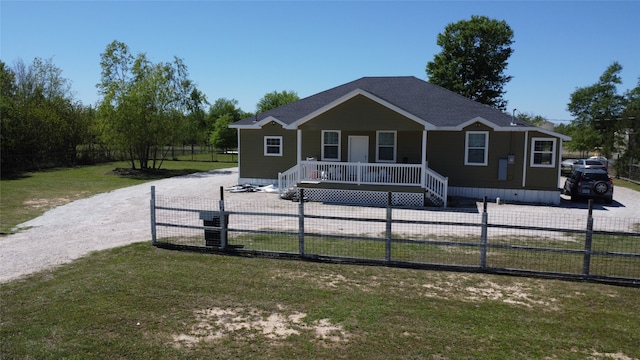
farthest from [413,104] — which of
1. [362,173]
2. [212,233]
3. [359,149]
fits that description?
[212,233]

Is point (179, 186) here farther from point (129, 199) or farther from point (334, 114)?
point (334, 114)

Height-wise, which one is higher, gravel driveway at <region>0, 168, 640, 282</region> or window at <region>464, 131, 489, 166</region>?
window at <region>464, 131, 489, 166</region>

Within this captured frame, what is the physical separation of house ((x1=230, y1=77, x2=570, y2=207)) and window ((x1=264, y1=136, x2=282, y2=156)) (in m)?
0.51

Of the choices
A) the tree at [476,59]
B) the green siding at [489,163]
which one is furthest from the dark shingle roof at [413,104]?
→ the tree at [476,59]

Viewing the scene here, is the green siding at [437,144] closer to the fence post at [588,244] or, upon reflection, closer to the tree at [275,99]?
the fence post at [588,244]

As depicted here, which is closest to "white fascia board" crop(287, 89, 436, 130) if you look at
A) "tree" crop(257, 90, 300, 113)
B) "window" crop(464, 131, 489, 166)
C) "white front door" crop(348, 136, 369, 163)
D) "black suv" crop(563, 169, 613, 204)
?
"window" crop(464, 131, 489, 166)

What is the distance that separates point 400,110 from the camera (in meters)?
17.2

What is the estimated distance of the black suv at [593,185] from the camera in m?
17.8

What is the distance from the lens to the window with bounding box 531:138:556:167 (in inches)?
715

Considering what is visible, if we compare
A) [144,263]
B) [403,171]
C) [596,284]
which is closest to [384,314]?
[596,284]

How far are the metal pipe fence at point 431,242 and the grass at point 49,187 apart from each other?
5.24 metres

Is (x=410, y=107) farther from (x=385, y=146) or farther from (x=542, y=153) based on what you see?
(x=542, y=153)

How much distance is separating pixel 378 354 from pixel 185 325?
2.55 m

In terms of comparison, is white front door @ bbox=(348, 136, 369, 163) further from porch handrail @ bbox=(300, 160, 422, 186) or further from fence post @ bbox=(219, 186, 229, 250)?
fence post @ bbox=(219, 186, 229, 250)
